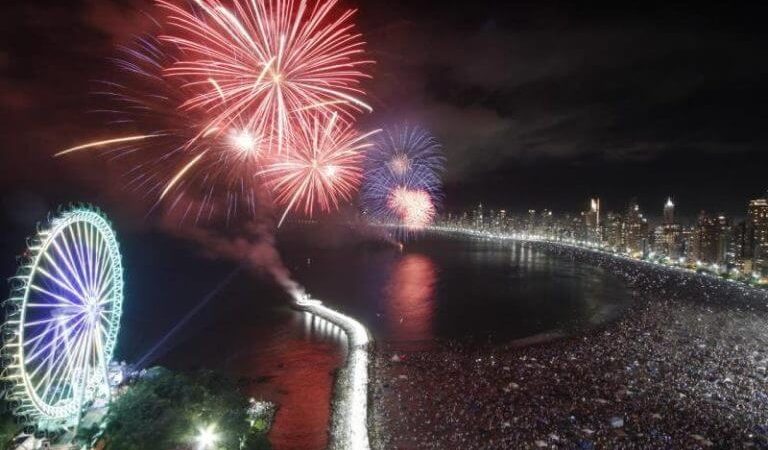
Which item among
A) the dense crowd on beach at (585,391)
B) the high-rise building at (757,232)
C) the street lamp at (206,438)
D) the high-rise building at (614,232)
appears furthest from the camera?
the high-rise building at (614,232)

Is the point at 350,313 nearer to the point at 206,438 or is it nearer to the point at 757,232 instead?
the point at 206,438

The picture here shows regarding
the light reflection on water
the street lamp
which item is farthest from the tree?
the light reflection on water

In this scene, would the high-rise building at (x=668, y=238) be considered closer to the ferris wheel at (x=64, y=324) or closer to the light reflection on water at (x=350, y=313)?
the light reflection on water at (x=350, y=313)

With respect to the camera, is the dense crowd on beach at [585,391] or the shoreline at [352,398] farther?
the shoreline at [352,398]

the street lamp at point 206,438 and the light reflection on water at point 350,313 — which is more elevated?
the street lamp at point 206,438

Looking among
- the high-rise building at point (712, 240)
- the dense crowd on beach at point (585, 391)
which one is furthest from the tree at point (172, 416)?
the high-rise building at point (712, 240)

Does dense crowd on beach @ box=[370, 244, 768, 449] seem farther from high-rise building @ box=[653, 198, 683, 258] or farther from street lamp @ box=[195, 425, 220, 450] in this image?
high-rise building @ box=[653, 198, 683, 258]
